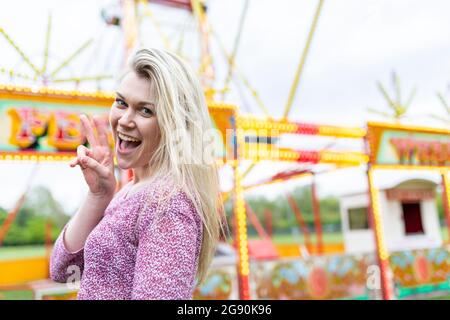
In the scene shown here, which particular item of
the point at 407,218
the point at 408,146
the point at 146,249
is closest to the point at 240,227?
the point at 408,146

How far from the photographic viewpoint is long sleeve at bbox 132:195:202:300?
0.74m

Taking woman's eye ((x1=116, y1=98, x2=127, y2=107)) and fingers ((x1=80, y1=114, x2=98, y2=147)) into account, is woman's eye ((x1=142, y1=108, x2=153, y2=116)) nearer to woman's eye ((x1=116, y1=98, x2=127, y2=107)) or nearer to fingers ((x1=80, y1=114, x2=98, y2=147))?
woman's eye ((x1=116, y1=98, x2=127, y2=107))

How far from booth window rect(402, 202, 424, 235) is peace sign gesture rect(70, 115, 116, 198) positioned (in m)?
9.68

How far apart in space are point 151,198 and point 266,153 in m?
4.38

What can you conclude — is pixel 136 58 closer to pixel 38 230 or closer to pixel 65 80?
pixel 65 80

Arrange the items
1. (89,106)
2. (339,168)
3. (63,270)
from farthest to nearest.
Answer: (339,168) < (89,106) < (63,270)

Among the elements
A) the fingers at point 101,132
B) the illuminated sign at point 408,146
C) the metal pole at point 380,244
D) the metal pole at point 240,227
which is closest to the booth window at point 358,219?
the illuminated sign at point 408,146

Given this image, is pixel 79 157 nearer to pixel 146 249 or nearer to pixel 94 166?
pixel 94 166

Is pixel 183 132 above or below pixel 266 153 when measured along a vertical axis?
below

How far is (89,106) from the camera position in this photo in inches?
165

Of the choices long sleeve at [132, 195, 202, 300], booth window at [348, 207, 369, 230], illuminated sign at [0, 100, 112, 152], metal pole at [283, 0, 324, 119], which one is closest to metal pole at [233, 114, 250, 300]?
metal pole at [283, 0, 324, 119]

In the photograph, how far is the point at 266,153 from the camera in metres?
5.16
